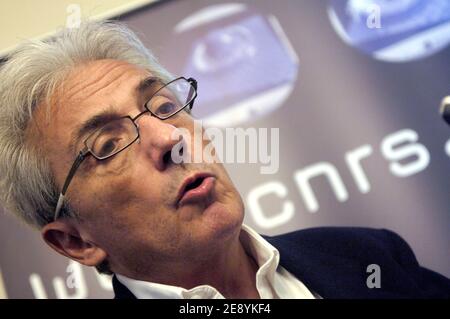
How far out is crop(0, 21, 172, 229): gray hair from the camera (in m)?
0.77

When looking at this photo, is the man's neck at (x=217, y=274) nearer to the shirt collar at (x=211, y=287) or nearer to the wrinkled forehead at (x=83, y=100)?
the shirt collar at (x=211, y=287)

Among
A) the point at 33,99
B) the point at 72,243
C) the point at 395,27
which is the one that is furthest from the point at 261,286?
the point at 395,27

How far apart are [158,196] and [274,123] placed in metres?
0.41

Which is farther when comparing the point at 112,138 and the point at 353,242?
the point at 353,242

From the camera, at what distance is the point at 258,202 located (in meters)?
1.01

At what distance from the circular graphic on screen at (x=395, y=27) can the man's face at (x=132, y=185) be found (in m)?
0.49

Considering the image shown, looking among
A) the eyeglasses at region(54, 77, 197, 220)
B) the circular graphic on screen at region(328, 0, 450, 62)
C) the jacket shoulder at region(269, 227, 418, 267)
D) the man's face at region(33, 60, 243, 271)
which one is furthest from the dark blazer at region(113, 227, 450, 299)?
the circular graphic on screen at region(328, 0, 450, 62)

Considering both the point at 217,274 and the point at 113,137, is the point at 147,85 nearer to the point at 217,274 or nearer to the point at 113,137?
the point at 113,137

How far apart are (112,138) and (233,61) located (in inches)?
16.4

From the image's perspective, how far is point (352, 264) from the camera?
81 cm

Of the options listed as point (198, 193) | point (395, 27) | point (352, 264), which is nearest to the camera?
point (198, 193)
